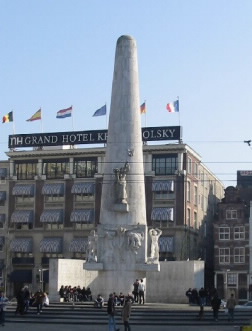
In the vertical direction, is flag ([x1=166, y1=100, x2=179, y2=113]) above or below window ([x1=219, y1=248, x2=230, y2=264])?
above

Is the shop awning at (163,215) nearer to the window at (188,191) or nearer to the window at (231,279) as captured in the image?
the window at (188,191)

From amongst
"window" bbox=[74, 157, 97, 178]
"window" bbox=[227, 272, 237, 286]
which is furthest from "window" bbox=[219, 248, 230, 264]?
"window" bbox=[74, 157, 97, 178]

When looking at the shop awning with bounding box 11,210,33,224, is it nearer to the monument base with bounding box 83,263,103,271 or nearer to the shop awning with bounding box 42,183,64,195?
the shop awning with bounding box 42,183,64,195

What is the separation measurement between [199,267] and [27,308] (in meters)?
12.5

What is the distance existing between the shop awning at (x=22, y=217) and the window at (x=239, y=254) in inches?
805

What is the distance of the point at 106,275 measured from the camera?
4428 cm

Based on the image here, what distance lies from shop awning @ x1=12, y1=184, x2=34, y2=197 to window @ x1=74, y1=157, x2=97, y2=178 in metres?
4.77

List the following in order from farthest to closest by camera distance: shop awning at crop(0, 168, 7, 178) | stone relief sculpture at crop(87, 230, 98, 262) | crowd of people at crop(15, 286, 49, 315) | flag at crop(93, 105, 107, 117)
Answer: shop awning at crop(0, 168, 7, 178)
flag at crop(93, 105, 107, 117)
stone relief sculpture at crop(87, 230, 98, 262)
crowd of people at crop(15, 286, 49, 315)

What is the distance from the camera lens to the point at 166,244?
77750 millimetres

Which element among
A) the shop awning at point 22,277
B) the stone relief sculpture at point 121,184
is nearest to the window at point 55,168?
the shop awning at point 22,277

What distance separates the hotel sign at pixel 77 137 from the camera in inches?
3103

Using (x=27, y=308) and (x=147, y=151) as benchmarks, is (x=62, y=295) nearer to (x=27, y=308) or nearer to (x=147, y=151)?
(x=27, y=308)

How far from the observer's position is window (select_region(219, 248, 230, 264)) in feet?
258

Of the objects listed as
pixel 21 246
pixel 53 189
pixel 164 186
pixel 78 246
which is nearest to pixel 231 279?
pixel 164 186
